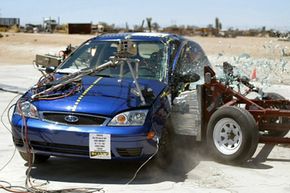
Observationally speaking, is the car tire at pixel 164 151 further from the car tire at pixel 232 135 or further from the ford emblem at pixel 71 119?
the ford emblem at pixel 71 119

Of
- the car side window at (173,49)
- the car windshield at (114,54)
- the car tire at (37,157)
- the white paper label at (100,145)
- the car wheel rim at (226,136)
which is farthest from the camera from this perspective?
the car side window at (173,49)

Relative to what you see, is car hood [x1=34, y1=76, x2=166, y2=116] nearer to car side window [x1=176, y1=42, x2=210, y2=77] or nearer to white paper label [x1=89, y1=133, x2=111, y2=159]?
white paper label [x1=89, y1=133, x2=111, y2=159]

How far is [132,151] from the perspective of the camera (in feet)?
19.1

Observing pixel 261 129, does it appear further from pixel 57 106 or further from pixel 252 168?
pixel 57 106

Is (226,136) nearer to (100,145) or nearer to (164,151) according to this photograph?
(164,151)

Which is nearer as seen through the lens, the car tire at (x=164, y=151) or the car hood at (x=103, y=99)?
the car hood at (x=103, y=99)

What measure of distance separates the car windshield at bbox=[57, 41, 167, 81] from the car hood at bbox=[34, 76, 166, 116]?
48 centimetres

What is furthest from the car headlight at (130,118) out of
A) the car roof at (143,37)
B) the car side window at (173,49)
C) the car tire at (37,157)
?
the car roof at (143,37)

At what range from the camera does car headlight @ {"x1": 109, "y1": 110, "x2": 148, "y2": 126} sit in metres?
5.80

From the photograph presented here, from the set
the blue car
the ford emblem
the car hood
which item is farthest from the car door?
the ford emblem

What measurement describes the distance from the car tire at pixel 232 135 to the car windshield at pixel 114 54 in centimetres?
88

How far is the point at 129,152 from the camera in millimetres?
A: 5816

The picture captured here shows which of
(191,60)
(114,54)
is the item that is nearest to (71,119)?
(114,54)

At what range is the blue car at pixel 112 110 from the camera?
5.77 metres
